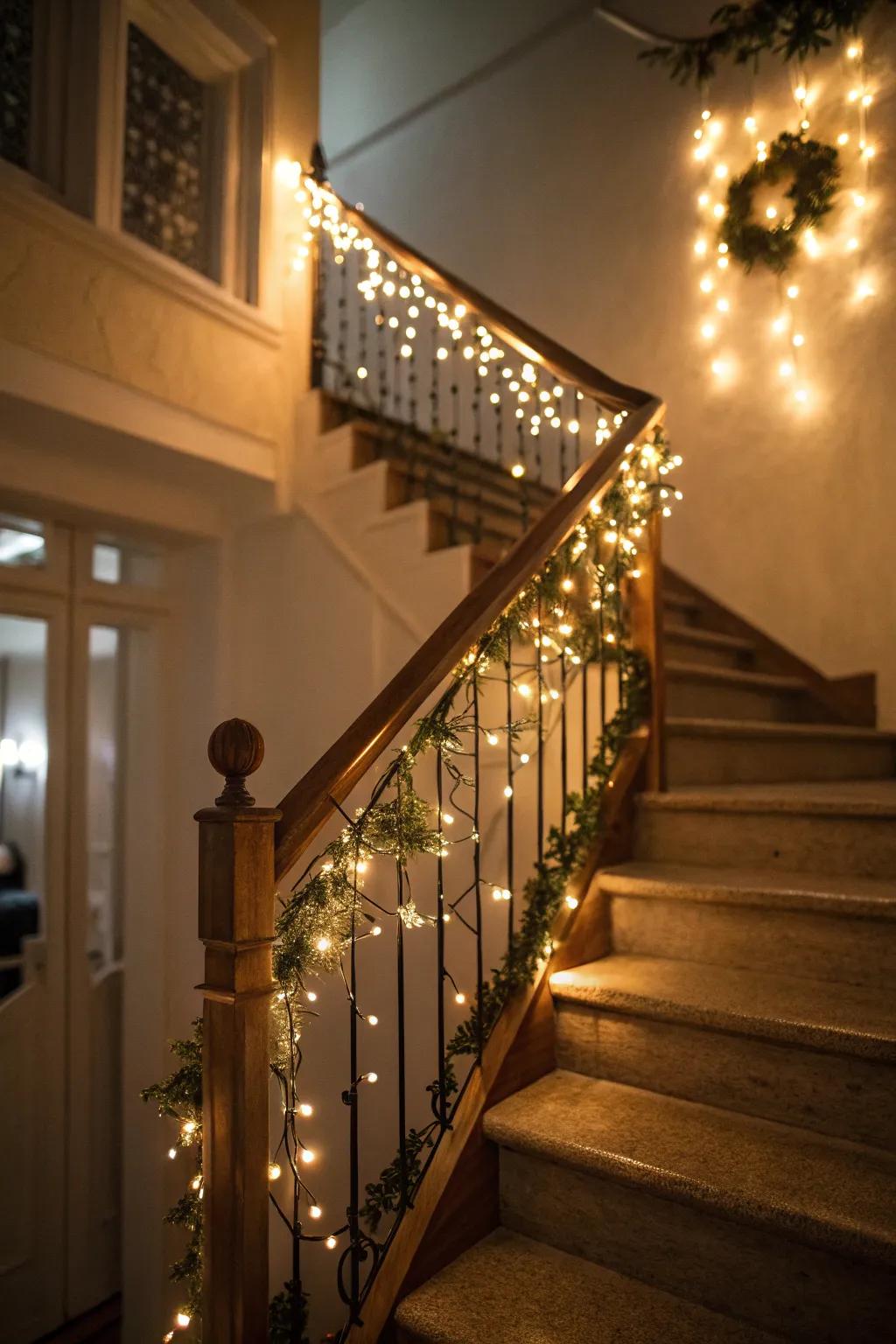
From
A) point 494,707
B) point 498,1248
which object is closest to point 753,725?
point 494,707

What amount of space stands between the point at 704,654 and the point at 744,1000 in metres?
2.28

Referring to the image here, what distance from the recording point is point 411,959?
351cm

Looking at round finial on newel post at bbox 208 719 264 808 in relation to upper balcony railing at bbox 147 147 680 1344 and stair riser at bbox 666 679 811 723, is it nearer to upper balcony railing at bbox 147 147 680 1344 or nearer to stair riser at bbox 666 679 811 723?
upper balcony railing at bbox 147 147 680 1344

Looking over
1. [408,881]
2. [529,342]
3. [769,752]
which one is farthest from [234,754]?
[769,752]

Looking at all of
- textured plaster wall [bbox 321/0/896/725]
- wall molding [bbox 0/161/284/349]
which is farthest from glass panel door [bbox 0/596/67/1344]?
textured plaster wall [bbox 321/0/896/725]

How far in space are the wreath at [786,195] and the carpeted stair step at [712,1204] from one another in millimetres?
3792

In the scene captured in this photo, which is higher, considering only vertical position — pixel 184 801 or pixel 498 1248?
pixel 184 801

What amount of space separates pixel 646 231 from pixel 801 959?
401 centimetres

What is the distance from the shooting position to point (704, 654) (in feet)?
12.8

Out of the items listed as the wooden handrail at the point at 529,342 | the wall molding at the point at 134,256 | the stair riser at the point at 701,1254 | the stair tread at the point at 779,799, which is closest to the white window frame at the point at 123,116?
the wall molding at the point at 134,256

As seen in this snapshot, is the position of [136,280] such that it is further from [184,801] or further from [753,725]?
[753,725]

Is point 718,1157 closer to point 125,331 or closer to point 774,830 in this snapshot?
point 774,830

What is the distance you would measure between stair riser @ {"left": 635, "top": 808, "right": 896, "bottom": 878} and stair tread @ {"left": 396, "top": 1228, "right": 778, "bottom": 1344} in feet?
3.47

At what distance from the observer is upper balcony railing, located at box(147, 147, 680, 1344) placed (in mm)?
1371
